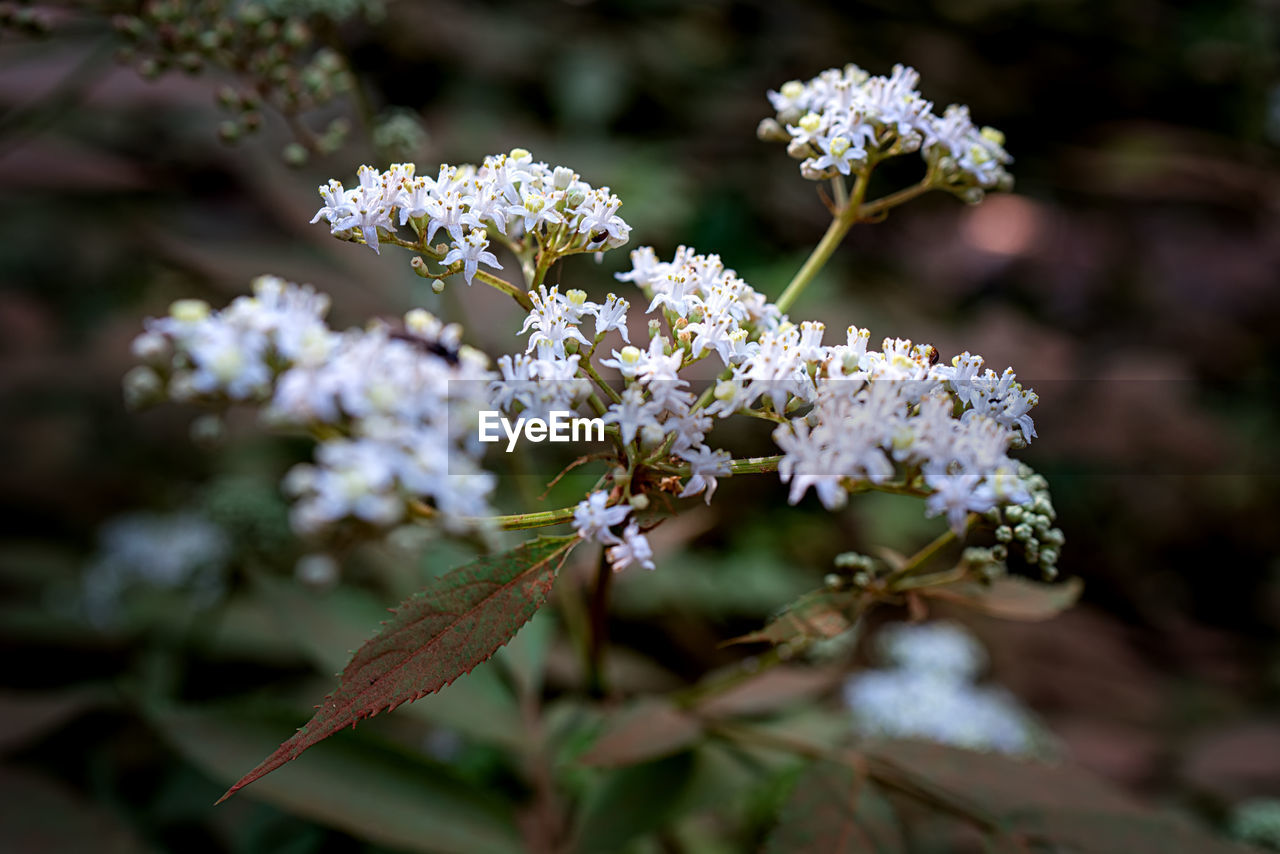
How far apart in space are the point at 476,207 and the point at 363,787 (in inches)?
44.3

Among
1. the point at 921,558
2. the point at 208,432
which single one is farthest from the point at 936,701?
the point at 208,432

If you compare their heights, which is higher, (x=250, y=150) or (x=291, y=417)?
(x=250, y=150)

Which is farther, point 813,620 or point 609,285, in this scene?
point 609,285

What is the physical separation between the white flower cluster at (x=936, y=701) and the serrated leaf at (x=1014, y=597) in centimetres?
88

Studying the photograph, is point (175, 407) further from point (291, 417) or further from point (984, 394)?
point (984, 394)

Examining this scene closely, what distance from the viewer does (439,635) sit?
1.05 meters

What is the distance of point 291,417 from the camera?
36.4 inches

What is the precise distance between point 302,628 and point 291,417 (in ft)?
4.01

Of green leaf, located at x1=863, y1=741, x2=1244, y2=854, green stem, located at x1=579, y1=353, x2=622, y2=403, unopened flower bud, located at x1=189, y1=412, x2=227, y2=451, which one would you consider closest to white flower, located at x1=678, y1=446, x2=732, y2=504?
green stem, located at x1=579, y1=353, x2=622, y2=403

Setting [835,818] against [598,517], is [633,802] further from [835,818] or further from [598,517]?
[598,517]

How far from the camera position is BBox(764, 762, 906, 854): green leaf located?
1.51 m

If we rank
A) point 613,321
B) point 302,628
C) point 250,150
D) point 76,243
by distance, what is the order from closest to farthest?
point 613,321, point 302,628, point 250,150, point 76,243

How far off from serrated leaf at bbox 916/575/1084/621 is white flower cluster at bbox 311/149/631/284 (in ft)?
2.84

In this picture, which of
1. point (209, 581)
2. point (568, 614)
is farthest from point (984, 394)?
point (209, 581)
